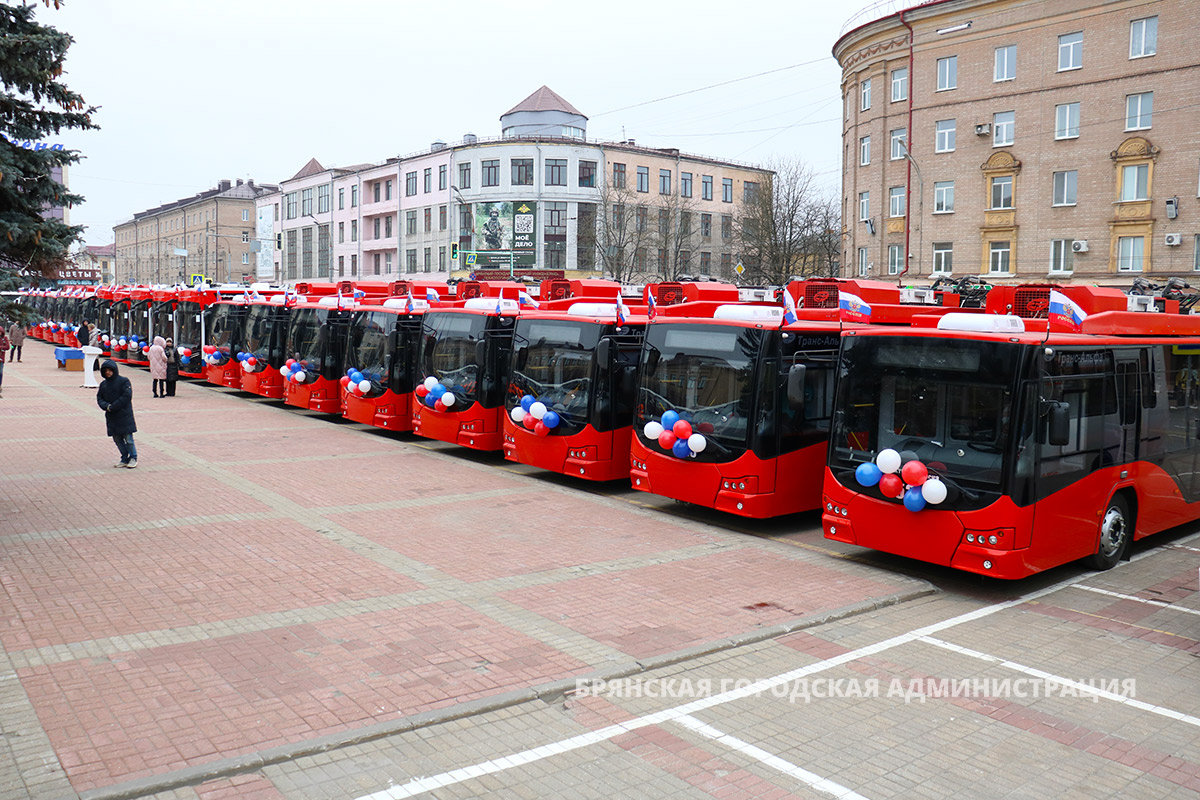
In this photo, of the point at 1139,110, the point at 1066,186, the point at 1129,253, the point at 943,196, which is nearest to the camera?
the point at 1139,110

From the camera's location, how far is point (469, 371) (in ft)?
56.2

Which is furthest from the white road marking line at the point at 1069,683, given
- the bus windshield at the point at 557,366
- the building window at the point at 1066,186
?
the building window at the point at 1066,186

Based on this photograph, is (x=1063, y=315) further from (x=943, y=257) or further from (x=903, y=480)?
(x=943, y=257)

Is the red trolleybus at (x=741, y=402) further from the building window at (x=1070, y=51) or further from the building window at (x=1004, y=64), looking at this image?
the building window at (x=1004, y=64)

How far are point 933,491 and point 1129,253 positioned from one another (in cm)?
3011

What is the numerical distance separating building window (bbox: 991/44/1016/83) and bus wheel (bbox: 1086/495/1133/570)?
30.8 metres

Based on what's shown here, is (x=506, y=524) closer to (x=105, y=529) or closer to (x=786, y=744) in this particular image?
(x=105, y=529)

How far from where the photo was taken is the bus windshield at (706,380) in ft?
39.5

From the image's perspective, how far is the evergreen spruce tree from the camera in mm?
9727

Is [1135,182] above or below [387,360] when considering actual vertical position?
above

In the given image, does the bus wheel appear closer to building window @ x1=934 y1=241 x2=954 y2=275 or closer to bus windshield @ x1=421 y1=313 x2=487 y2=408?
bus windshield @ x1=421 y1=313 x2=487 y2=408

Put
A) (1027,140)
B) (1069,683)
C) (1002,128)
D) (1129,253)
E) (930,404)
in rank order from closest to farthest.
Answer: (1069,683)
(930,404)
(1129,253)
(1027,140)
(1002,128)

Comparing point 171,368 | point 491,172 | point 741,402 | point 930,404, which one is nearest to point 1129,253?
point 741,402

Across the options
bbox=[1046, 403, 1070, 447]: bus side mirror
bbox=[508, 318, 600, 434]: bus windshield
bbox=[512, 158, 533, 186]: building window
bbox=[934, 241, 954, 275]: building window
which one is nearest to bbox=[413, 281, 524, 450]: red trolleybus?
bbox=[508, 318, 600, 434]: bus windshield
